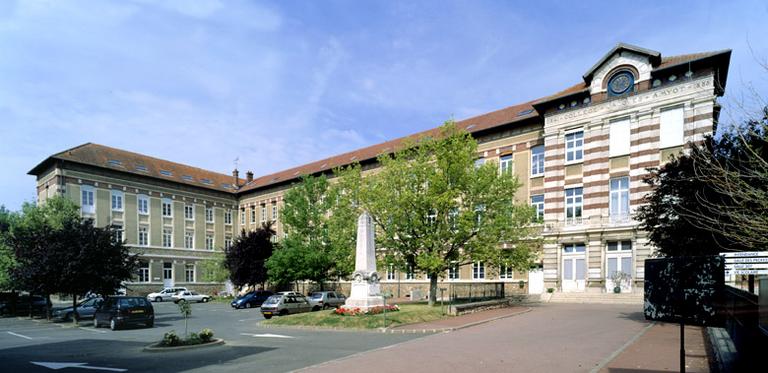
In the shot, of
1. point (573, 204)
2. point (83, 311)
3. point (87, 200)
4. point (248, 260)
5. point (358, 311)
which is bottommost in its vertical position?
point (83, 311)

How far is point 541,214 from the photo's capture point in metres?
34.2

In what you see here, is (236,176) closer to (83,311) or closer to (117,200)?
(117,200)

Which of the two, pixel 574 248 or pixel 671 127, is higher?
pixel 671 127

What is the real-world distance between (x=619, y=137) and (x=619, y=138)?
0.21ft

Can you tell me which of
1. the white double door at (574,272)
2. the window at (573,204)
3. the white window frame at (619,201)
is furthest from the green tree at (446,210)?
the white window frame at (619,201)

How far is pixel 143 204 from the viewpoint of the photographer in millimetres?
51250

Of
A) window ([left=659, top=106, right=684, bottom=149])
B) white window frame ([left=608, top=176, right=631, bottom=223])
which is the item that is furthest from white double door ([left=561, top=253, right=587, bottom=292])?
window ([left=659, top=106, right=684, bottom=149])

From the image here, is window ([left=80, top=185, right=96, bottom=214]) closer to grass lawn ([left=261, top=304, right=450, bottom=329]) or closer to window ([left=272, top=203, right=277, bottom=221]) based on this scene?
window ([left=272, top=203, right=277, bottom=221])

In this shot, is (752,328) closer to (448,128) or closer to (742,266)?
(742,266)

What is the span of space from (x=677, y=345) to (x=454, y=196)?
1386 cm

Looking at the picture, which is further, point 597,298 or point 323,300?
point 323,300

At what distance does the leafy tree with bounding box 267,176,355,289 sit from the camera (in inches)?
1460

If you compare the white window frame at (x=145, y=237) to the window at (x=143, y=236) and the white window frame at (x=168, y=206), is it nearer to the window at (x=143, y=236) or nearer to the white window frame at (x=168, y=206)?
the window at (x=143, y=236)

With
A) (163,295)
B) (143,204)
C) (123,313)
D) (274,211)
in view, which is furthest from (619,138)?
→ (143,204)
